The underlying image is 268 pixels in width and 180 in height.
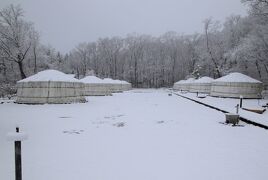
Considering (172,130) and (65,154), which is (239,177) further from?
(172,130)

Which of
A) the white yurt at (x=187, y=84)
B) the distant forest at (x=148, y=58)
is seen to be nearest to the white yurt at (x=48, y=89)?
the distant forest at (x=148, y=58)

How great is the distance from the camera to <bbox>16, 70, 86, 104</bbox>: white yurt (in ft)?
75.0

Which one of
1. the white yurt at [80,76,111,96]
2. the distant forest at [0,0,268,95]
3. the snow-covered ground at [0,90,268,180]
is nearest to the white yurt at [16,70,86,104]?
the snow-covered ground at [0,90,268,180]

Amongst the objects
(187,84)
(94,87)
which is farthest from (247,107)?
(187,84)

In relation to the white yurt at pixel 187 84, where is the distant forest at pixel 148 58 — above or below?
above

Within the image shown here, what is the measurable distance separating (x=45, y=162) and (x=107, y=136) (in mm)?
3300

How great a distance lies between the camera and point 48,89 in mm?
22844

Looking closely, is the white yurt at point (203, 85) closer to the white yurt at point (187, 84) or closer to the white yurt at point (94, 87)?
the white yurt at point (187, 84)

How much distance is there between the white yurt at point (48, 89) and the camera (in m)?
22.9

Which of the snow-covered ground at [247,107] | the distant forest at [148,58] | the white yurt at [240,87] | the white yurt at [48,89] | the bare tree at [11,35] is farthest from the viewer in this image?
the distant forest at [148,58]

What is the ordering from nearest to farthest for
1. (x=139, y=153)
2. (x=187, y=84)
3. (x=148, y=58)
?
(x=139, y=153), (x=187, y=84), (x=148, y=58)

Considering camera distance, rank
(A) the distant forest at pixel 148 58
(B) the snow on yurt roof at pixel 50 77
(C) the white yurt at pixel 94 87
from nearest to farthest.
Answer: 1. (B) the snow on yurt roof at pixel 50 77
2. (C) the white yurt at pixel 94 87
3. (A) the distant forest at pixel 148 58

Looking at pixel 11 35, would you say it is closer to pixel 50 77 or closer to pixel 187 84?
pixel 50 77

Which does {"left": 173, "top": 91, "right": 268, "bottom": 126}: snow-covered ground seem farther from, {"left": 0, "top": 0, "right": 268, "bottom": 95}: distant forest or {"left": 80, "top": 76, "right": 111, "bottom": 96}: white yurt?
{"left": 0, "top": 0, "right": 268, "bottom": 95}: distant forest
